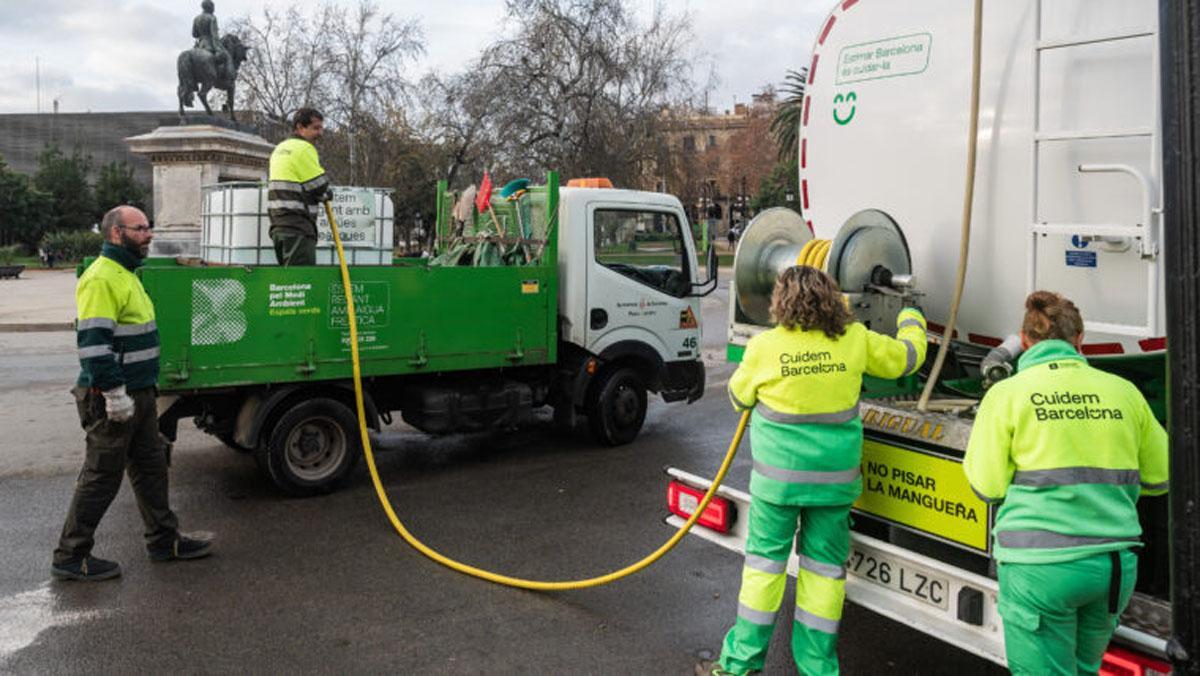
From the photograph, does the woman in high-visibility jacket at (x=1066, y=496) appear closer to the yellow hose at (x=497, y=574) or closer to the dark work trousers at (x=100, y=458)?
the yellow hose at (x=497, y=574)

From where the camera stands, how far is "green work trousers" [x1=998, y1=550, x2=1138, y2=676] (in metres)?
2.63

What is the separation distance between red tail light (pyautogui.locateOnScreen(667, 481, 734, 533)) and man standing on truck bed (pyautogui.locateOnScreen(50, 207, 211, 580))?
2.88 meters

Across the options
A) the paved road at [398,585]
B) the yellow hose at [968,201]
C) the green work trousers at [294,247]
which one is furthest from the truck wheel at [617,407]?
the yellow hose at [968,201]

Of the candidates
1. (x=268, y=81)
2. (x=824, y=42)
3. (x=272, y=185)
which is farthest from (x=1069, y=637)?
(x=268, y=81)

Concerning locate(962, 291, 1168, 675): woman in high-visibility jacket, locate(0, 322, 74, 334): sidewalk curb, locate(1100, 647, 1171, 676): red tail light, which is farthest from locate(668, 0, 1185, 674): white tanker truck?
locate(0, 322, 74, 334): sidewalk curb

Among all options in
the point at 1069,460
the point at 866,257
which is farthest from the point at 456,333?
the point at 1069,460

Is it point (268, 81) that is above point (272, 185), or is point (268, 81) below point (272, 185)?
above

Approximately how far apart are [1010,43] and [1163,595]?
2.04 m

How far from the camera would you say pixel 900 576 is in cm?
342

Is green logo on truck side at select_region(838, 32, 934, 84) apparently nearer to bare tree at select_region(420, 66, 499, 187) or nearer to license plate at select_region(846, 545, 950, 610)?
license plate at select_region(846, 545, 950, 610)

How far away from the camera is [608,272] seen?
25.6ft

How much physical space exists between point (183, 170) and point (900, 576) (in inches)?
828

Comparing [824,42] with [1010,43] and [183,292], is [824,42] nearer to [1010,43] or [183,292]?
[1010,43]

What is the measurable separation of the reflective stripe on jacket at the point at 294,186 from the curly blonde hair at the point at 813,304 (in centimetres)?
418
